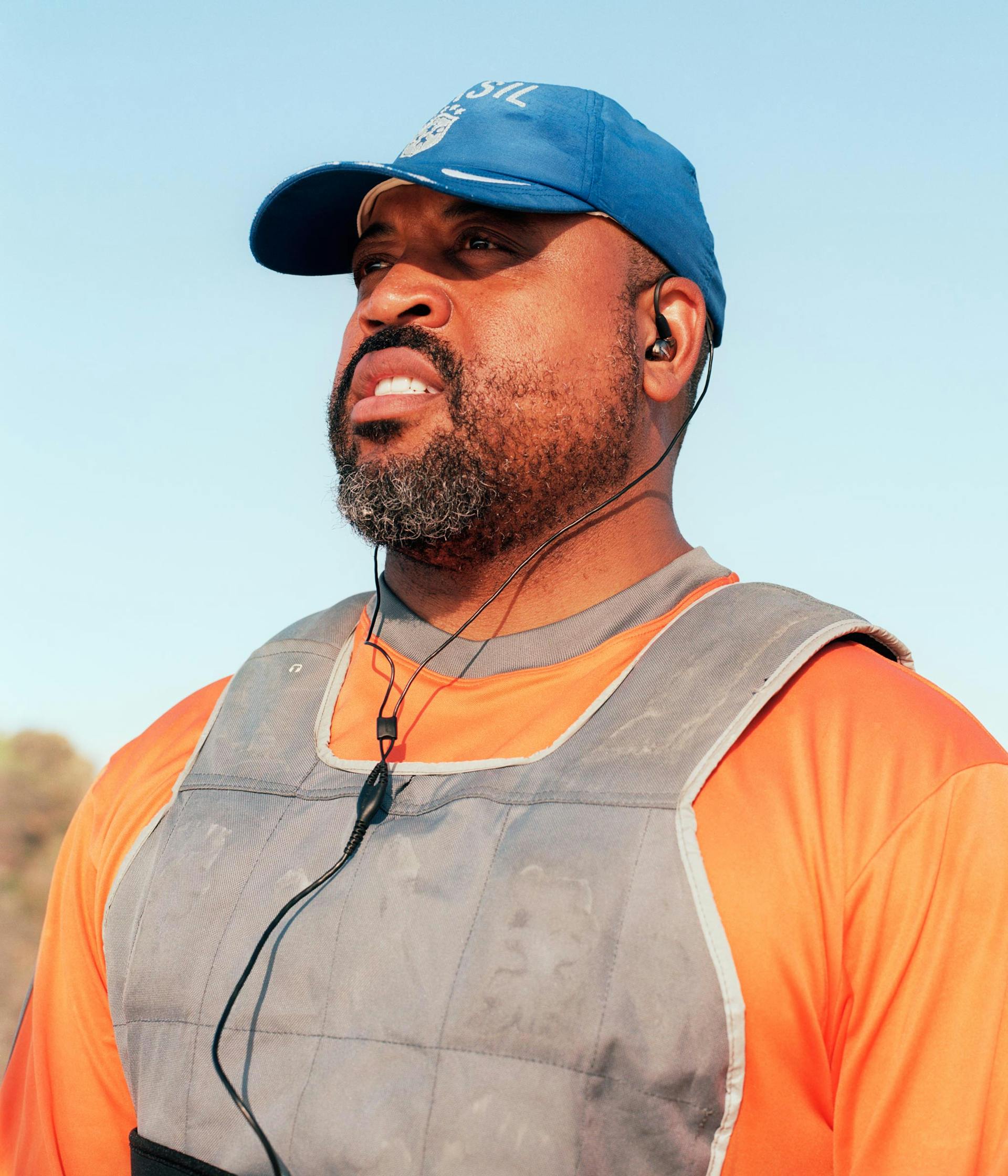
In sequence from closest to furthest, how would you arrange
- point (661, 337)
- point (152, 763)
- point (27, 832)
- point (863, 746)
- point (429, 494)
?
point (863, 746) → point (429, 494) → point (152, 763) → point (661, 337) → point (27, 832)

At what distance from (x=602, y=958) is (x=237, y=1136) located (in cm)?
71

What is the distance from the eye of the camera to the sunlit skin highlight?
103 inches

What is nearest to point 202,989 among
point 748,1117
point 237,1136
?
point 237,1136

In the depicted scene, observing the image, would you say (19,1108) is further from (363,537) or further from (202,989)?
(363,537)

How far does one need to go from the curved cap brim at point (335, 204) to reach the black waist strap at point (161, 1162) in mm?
1915

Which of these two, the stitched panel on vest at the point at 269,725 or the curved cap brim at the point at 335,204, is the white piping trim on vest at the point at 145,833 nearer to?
the stitched panel on vest at the point at 269,725

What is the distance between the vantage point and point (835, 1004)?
185cm

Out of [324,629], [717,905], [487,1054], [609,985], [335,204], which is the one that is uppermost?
[335,204]

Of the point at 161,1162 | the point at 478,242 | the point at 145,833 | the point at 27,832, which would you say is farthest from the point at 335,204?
the point at 27,832

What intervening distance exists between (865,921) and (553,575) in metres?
1.06

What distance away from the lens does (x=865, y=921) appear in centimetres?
184

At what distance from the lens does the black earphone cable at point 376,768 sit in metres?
2.04

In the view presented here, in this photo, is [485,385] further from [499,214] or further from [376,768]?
[376,768]

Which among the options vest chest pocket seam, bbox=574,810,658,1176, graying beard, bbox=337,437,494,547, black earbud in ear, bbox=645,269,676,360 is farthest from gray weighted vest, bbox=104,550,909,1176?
black earbud in ear, bbox=645,269,676,360
